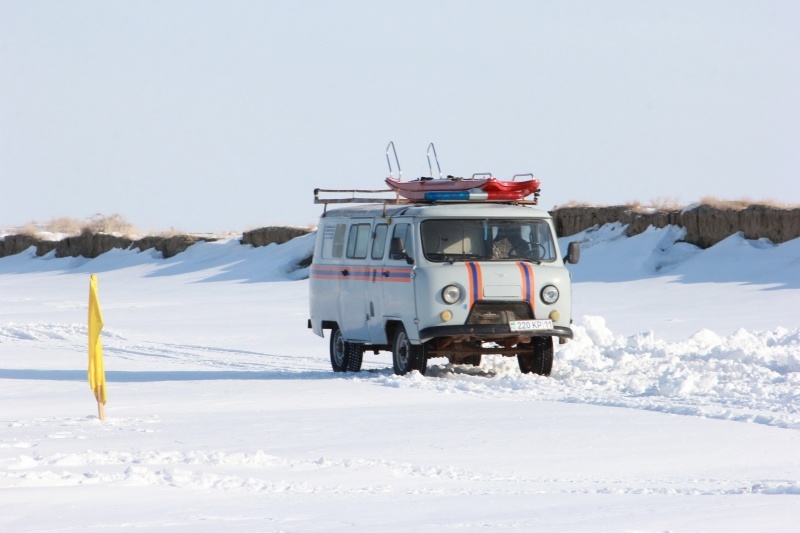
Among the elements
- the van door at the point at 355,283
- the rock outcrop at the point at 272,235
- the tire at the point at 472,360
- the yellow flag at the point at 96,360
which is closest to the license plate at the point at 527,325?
the tire at the point at 472,360

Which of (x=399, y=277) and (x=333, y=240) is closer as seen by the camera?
(x=399, y=277)

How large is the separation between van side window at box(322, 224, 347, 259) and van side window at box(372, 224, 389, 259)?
1.03 meters

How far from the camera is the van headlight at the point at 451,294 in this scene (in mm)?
16141

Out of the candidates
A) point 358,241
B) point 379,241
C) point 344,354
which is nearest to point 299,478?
point 379,241

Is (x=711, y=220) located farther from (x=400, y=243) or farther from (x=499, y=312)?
(x=400, y=243)

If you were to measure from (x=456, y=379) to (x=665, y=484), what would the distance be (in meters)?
7.71

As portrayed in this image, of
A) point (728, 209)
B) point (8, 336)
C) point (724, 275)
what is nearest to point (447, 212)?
point (8, 336)

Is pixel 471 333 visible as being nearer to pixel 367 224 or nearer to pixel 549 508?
pixel 367 224

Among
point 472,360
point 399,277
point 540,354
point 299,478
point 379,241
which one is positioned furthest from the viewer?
point 472,360

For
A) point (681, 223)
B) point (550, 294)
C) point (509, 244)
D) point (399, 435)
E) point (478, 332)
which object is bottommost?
point (399, 435)

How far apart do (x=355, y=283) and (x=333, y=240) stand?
105 cm

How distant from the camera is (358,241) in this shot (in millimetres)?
18156

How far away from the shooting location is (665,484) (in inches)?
355

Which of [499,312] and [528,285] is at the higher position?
[528,285]
